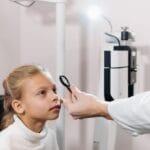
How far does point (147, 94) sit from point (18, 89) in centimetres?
67

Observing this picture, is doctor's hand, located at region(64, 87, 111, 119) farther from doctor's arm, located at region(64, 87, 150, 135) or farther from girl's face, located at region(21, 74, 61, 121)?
girl's face, located at region(21, 74, 61, 121)

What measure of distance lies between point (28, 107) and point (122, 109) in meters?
0.58

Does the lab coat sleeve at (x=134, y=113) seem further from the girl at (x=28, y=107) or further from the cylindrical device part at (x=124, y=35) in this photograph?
the cylindrical device part at (x=124, y=35)

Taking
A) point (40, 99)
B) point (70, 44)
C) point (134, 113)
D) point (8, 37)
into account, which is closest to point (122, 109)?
point (134, 113)

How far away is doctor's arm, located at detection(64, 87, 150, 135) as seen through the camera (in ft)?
3.47

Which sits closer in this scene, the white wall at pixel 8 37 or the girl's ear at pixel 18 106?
the girl's ear at pixel 18 106

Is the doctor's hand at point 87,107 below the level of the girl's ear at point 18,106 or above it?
above

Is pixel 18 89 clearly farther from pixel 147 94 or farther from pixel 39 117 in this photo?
pixel 147 94

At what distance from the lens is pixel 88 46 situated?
7.25ft

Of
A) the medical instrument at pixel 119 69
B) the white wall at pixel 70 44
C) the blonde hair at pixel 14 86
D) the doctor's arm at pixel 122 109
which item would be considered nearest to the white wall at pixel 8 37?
the white wall at pixel 70 44

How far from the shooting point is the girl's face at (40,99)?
1.53 metres

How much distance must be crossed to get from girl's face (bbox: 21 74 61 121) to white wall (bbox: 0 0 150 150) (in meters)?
0.61

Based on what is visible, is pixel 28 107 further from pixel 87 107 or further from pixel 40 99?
pixel 87 107

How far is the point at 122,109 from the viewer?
1104 mm
